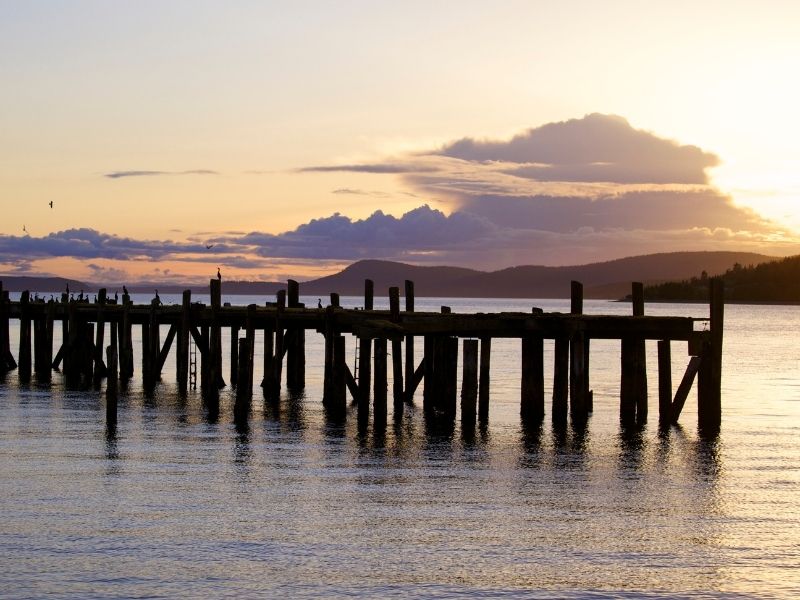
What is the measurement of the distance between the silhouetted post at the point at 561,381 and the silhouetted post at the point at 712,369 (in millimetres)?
3556

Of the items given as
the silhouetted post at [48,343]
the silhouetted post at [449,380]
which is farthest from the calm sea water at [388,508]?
the silhouetted post at [48,343]

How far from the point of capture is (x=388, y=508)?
19.3 meters

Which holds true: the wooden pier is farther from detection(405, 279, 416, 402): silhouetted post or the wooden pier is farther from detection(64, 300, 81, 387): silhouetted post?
detection(64, 300, 81, 387): silhouetted post

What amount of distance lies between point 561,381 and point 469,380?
2.51 meters

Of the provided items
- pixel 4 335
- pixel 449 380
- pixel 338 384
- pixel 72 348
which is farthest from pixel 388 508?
pixel 4 335

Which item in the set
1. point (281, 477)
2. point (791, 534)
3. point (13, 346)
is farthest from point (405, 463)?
point (13, 346)

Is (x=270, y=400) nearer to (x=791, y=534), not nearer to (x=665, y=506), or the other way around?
(x=665, y=506)

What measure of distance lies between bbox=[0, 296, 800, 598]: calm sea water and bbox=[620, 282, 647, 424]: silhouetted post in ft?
1.74

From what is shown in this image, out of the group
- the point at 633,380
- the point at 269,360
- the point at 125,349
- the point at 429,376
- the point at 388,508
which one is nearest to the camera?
the point at 388,508

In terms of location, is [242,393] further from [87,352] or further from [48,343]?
[48,343]

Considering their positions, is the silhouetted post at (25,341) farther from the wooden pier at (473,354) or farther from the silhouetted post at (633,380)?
the silhouetted post at (633,380)

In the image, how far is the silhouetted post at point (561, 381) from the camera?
98.3 ft

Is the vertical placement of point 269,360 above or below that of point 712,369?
below

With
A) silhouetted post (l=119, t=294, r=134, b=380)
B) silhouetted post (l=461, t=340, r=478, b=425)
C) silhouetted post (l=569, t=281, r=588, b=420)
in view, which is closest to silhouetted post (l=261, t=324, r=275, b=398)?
silhouetted post (l=119, t=294, r=134, b=380)
